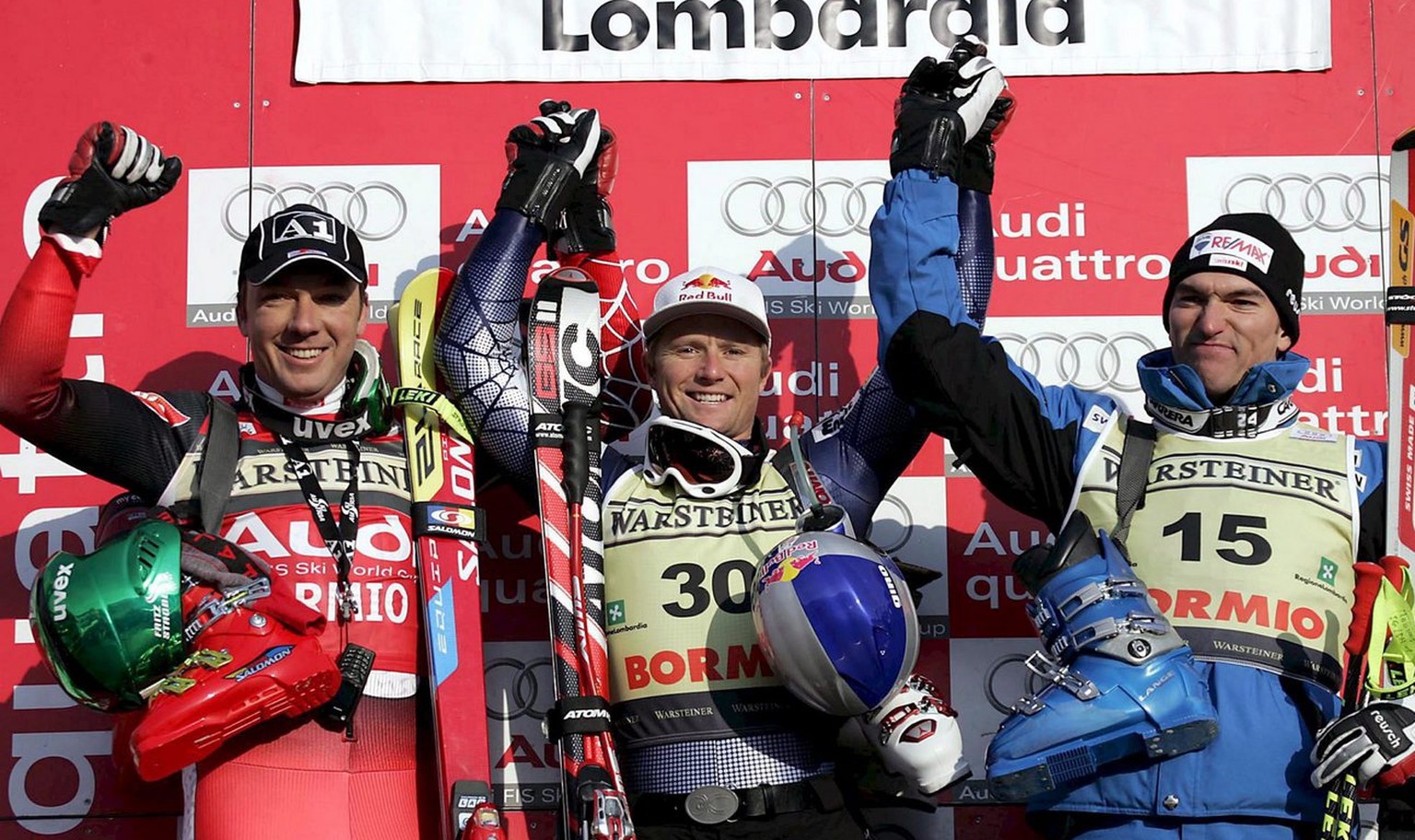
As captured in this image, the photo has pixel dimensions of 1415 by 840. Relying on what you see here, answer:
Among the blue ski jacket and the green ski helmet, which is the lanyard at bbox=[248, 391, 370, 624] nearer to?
the green ski helmet

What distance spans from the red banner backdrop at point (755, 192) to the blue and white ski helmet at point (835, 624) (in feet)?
3.52

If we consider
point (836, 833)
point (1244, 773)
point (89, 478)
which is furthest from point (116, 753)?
point (1244, 773)

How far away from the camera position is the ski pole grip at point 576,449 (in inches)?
170

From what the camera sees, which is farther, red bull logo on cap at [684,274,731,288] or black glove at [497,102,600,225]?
black glove at [497,102,600,225]

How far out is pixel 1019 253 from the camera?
5039mm

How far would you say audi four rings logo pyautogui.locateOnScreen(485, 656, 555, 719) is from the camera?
15.5 ft

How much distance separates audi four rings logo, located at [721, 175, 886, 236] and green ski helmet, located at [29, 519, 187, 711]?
2.03 metres

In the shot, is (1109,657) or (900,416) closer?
(1109,657)

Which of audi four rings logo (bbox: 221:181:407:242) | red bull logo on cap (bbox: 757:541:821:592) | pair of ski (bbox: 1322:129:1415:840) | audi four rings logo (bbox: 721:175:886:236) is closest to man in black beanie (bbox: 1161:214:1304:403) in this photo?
pair of ski (bbox: 1322:129:1415:840)

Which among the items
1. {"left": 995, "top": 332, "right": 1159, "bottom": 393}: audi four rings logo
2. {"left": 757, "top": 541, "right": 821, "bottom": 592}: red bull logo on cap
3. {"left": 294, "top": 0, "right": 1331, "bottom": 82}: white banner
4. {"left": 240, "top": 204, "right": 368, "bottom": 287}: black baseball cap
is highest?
{"left": 294, "top": 0, "right": 1331, "bottom": 82}: white banner

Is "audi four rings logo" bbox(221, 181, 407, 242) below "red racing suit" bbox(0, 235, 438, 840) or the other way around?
the other way around

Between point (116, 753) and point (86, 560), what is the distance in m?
0.60

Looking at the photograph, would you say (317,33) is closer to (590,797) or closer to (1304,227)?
(590,797)

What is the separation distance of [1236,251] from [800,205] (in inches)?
56.8
